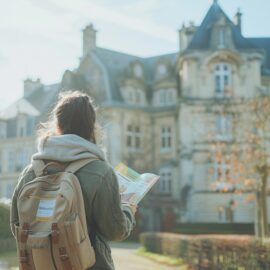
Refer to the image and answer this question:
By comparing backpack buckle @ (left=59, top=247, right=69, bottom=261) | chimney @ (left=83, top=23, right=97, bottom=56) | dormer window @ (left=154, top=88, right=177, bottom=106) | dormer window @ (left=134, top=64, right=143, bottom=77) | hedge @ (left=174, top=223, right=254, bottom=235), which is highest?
chimney @ (left=83, top=23, right=97, bottom=56)

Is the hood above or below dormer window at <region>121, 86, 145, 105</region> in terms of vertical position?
below

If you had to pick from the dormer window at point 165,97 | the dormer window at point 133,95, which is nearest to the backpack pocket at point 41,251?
the dormer window at point 133,95

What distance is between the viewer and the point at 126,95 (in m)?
39.3

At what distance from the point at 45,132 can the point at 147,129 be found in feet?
122

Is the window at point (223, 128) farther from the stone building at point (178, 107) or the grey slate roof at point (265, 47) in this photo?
the grey slate roof at point (265, 47)

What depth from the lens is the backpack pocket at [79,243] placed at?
2900mm

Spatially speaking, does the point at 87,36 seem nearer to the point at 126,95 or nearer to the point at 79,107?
the point at 126,95

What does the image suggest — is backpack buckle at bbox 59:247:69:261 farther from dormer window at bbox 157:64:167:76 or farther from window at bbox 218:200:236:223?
dormer window at bbox 157:64:167:76

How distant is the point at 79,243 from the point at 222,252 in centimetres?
1087

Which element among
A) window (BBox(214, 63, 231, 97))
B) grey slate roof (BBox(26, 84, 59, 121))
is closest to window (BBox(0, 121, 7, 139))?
grey slate roof (BBox(26, 84, 59, 121))

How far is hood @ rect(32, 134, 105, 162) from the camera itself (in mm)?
3160

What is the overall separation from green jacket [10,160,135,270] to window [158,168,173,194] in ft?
116

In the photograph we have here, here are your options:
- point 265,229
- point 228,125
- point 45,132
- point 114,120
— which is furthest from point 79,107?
point 114,120

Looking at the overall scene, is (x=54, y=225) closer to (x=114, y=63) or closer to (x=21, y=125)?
(x=114, y=63)
